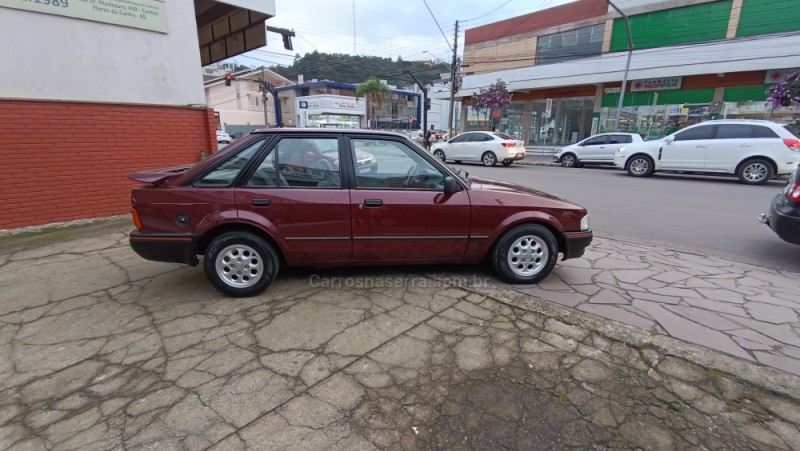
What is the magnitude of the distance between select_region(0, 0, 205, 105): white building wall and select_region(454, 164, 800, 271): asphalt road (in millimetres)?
7382

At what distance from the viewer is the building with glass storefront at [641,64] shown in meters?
17.2

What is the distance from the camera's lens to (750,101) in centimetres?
1795

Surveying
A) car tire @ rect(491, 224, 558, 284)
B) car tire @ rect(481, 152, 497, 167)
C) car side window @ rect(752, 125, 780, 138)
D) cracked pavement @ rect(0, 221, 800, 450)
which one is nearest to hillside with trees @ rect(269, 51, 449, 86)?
car tire @ rect(481, 152, 497, 167)

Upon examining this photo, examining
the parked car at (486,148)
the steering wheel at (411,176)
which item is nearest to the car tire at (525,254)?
the steering wheel at (411,176)

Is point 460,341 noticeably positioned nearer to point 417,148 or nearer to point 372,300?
point 372,300

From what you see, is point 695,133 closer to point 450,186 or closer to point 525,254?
point 525,254

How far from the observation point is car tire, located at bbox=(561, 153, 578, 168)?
16406 mm

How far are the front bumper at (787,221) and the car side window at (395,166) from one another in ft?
13.4

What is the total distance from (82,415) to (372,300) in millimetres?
2053

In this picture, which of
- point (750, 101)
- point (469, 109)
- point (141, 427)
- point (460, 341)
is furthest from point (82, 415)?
point (469, 109)

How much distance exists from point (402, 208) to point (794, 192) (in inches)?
180

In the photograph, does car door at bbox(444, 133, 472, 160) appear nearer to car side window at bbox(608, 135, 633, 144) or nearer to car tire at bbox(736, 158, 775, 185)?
car side window at bbox(608, 135, 633, 144)

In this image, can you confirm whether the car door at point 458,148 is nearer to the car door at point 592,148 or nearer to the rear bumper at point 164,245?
the car door at point 592,148

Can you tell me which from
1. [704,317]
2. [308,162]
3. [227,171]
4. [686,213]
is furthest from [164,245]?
[686,213]
